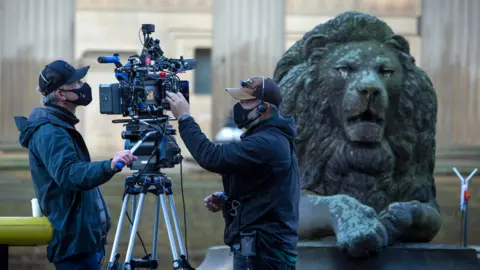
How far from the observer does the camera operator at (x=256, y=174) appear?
533 cm

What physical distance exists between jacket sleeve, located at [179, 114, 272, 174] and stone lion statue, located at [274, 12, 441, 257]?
2.03 metres

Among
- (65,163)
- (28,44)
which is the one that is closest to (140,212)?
(65,163)

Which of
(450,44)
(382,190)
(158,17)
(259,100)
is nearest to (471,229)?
(450,44)

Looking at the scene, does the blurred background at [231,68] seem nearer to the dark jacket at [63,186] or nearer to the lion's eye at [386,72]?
the lion's eye at [386,72]

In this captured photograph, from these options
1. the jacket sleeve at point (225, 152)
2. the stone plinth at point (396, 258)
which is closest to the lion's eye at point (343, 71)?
the stone plinth at point (396, 258)

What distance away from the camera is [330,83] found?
24.8 feet

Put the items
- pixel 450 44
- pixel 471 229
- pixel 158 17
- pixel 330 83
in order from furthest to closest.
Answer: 1. pixel 158 17
2. pixel 450 44
3. pixel 471 229
4. pixel 330 83

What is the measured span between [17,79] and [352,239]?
10804mm

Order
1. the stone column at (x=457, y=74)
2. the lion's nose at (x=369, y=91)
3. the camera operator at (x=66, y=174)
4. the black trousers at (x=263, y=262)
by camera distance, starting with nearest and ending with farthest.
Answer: the camera operator at (x=66, y=174), the black trousers at (x=263, y=262), the lion's nose at (x=369, y=91), the stone column at (x=457, y=74)

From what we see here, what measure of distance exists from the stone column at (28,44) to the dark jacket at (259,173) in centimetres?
1171

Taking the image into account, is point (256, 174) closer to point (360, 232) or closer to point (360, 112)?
point (360, 232)

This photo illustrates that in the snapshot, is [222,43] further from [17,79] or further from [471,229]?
[471,229]

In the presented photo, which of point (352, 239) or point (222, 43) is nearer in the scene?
point (352, 239)

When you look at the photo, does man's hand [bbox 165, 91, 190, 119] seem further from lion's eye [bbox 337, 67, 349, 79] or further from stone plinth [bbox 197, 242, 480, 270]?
lion's eye [bbox 337, 67, 349, 79]
